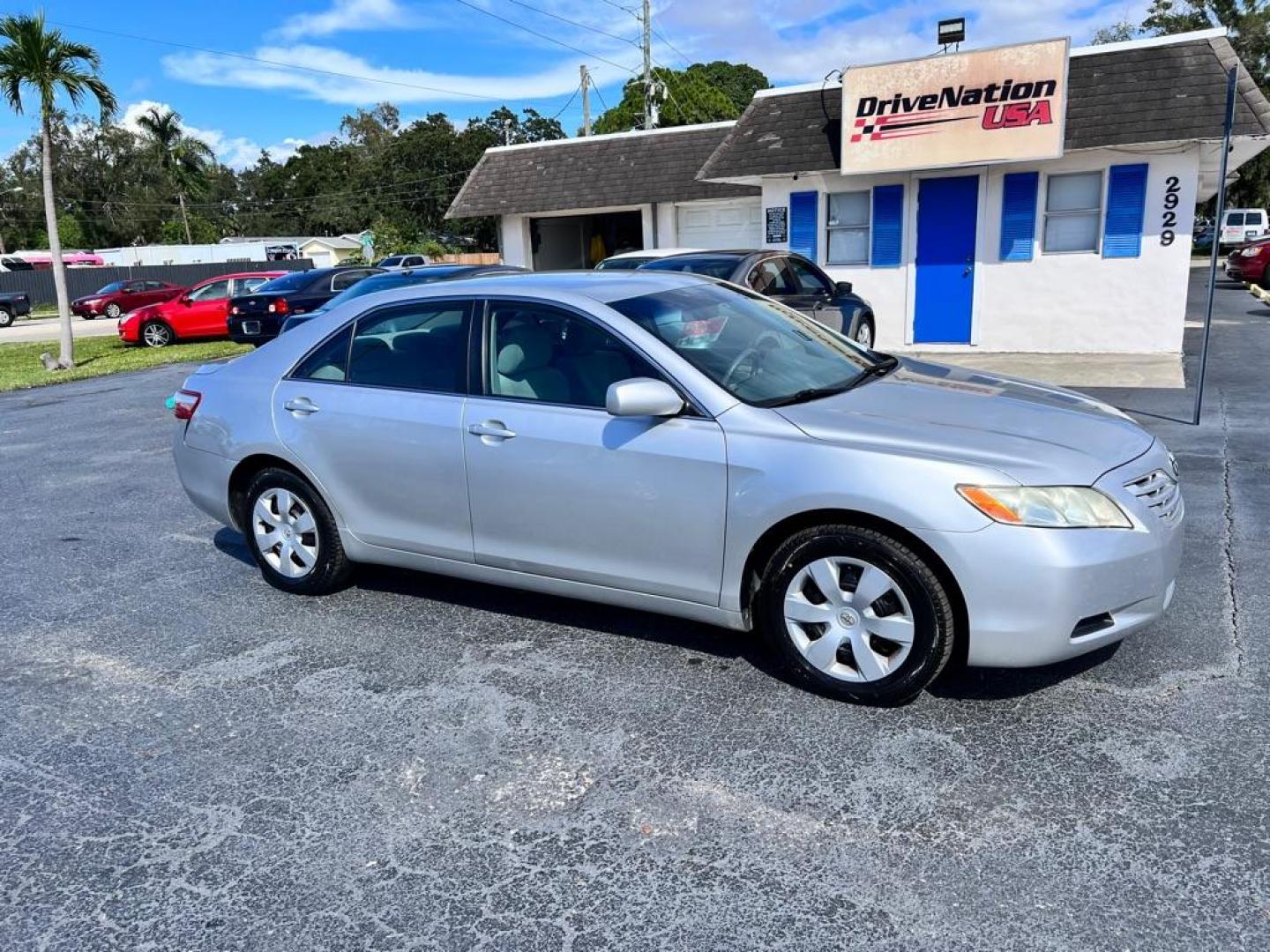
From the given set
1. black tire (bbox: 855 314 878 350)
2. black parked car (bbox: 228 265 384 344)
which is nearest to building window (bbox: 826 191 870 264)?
black tire (bbox: 855 314 878 350)

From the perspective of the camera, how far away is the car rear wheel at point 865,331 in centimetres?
1126

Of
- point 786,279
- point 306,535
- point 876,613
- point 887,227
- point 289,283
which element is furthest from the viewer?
point 289,283

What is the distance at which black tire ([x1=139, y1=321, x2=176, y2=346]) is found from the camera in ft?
74.9

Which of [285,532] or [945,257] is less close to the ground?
[945,257]

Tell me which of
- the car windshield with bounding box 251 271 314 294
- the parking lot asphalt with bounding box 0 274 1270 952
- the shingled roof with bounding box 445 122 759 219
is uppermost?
the shingled roof with bounding box 445 122 759 219

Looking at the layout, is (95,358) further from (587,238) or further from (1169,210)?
(1169,210)

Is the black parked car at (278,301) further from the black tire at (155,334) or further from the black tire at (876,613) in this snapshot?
the black tire at (876,613)

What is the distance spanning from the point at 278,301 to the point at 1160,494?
16.8 meters

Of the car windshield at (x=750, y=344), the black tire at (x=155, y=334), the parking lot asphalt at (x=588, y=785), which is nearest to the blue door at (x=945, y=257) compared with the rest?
the parking lot asphalt at (x=588, y=785)

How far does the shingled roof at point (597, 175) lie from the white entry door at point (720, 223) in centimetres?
41

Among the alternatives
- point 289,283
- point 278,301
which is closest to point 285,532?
point 278,301

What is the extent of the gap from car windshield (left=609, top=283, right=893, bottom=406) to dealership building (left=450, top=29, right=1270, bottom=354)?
987cm

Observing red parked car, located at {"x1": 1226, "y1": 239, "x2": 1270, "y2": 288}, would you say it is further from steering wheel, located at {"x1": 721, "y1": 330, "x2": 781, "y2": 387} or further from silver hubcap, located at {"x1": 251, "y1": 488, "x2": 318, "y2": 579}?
silver hubcap, located at {"x1": 251, "y1": 488, "x2": 318, "y2": 579}

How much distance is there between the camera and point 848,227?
15.1m
